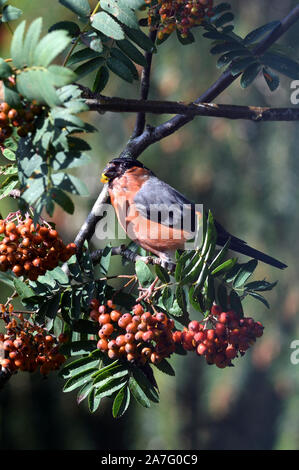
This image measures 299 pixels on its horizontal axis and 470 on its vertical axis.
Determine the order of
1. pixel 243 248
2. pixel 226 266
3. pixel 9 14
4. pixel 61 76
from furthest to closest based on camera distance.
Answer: pixel 243 248 < pixel 226 266 < pixel 9 14 < pixel 61 76

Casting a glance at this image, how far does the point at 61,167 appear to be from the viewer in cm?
91

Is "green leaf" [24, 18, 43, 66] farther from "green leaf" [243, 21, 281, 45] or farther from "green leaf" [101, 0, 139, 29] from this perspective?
"green leaf" [243, 21, 281, 45]

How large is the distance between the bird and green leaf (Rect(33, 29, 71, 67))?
634 millimetres

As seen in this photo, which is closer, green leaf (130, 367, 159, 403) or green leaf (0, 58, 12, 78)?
green leaf (0, 58, 12, 78)

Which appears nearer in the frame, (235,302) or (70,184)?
(70,184)

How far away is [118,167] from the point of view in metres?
1.59

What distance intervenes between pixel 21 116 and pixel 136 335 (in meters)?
0.44

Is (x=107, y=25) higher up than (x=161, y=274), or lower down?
higher up

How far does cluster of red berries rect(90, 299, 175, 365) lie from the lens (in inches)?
42.8

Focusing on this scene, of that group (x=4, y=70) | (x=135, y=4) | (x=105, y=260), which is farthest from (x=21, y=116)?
(x=105, y=260)

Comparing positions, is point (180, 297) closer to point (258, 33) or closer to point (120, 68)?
point (120, 68)

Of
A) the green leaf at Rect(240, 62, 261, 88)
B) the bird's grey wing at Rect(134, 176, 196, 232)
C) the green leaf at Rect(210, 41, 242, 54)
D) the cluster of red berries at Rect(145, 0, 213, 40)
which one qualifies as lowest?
the bird's grey wing at Rect(134, 176, 196, 232)

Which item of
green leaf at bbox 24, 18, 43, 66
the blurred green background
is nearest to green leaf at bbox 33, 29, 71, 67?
green leaf at bbox 24, 18, 43, 66

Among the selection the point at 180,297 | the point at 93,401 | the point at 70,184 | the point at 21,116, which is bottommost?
the point at 93,401
